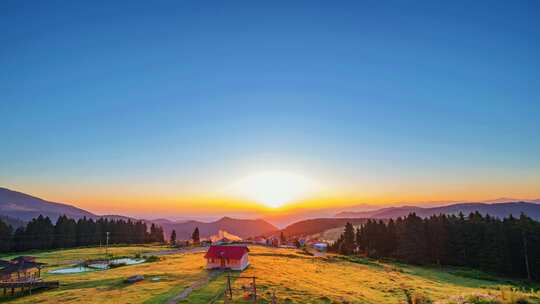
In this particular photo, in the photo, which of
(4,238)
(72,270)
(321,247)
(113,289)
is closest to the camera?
(113,289)

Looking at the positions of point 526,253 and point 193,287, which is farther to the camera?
point 526,253

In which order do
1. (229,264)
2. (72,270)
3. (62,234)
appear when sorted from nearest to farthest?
(229,264) < (72,270) < (62,234)

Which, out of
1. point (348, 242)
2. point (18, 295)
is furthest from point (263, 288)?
point (348, 242)

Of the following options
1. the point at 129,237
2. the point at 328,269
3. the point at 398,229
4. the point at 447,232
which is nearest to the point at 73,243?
the point at 129,237

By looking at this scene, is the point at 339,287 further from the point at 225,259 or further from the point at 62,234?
the point at 62,234

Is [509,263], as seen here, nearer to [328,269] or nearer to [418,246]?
[418,246]

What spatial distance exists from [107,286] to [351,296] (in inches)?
1322

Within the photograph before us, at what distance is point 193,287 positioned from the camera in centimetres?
4306

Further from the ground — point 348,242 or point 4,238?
point 4,238

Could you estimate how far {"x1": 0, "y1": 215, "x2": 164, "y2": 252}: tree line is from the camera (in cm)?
11025

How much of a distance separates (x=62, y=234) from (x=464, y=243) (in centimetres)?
13715

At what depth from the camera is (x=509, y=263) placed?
8131 cm

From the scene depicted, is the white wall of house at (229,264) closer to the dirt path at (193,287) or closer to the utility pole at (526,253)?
the dirt path at (193,287)

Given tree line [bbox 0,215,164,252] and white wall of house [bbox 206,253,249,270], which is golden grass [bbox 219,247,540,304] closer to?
white wall of house [bbox 206,253,249,270]
